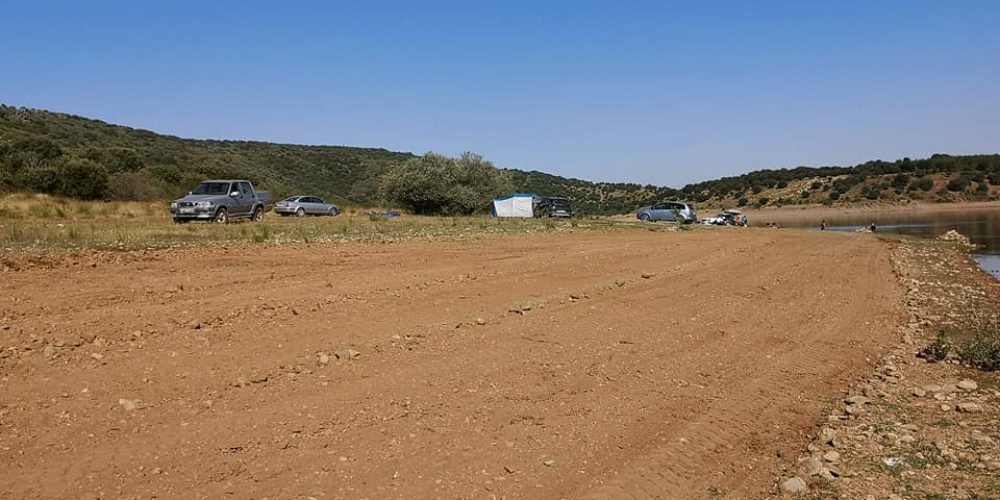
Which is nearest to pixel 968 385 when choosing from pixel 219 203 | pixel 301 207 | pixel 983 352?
pixel 983 352

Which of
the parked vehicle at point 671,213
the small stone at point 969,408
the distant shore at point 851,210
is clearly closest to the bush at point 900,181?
the distant shore at point 851,210

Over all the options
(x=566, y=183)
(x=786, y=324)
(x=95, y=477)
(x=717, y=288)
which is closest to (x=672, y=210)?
(x=717, y=288)

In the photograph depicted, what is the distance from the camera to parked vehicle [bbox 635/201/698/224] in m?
45.9

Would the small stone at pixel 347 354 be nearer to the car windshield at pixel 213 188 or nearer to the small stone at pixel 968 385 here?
the small stone at pixel 968 385

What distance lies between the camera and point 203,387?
602 centimetres

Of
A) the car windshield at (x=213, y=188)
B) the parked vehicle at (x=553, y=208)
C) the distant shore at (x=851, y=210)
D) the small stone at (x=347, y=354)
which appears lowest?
the distant shore at (x=851, y=210)

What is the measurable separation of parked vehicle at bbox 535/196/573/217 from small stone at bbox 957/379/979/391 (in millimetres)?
39904

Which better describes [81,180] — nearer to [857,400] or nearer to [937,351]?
[937,351]

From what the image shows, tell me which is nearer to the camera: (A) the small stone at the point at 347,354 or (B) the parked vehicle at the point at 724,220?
(A) the small stone at the point at 347,354

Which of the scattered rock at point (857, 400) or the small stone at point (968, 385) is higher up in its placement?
the scattered rock at point (857, 400)

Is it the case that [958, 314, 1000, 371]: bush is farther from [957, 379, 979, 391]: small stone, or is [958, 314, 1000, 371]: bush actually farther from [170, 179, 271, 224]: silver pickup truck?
[170, 179, 271, 224]: silver pickup truck

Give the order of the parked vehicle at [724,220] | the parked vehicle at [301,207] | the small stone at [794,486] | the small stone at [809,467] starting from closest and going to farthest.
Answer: the small stone at [794,486], the small stone at [809,467], the parked vehicle at [301,207], the parked vehicle at [724,220]

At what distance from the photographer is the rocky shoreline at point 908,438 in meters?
4.68

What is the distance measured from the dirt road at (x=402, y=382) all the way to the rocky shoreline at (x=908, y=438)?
0.26 m
